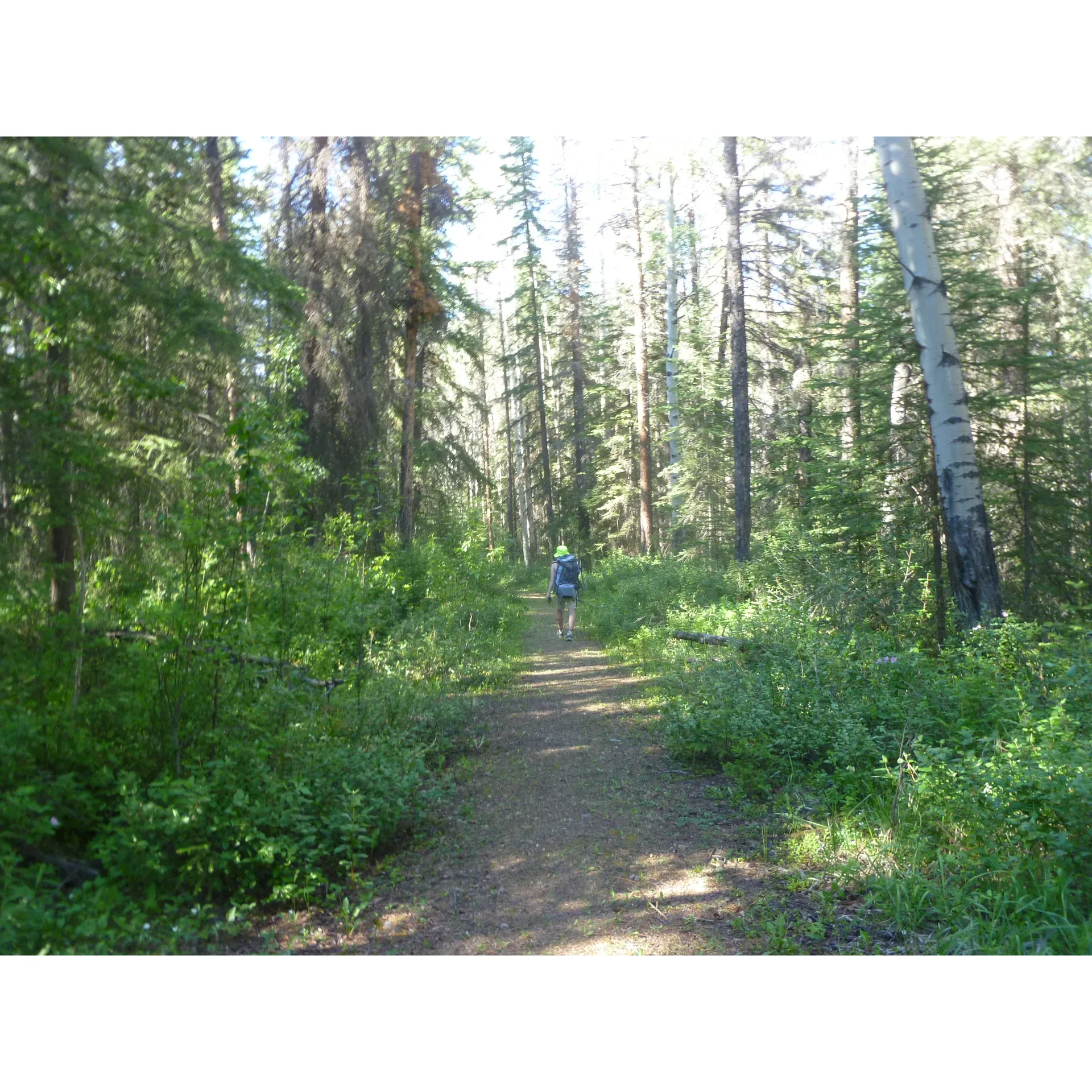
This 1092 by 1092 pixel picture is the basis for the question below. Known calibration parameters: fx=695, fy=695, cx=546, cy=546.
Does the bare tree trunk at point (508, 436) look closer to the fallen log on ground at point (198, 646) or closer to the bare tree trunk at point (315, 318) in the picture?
the bare tree trunk at point (315, 318)

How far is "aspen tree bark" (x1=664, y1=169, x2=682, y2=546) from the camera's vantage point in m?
19.3

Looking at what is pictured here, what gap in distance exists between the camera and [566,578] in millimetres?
13367

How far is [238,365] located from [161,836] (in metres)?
4.82

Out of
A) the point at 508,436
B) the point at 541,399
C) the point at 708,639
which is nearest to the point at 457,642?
the point at 708,639

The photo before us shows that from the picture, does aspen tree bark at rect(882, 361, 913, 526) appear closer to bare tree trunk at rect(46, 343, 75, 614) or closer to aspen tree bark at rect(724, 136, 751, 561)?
aspen tree bark at rect(724, 136, 751, 561)

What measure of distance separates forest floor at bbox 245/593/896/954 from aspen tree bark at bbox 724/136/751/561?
8786mm

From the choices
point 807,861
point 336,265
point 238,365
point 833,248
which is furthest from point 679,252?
point 807,861

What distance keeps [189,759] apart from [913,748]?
4755mm

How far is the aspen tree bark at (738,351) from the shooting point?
1401cm

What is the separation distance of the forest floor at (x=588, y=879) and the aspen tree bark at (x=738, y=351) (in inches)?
346

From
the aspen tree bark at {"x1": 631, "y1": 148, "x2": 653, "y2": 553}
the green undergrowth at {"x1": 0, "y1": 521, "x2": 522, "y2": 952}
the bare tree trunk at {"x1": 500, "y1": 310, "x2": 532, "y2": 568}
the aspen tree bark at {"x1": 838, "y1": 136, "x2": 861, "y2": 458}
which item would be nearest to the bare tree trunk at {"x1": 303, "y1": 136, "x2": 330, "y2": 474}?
the green undergrowth at {"x1": 0, "y1": 521, "x2": 522, "y2": 952}

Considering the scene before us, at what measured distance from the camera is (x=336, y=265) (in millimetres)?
12188

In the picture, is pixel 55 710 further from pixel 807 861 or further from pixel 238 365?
pixel 807 861

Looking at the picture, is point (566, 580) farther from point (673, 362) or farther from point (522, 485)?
point (522, 485)
